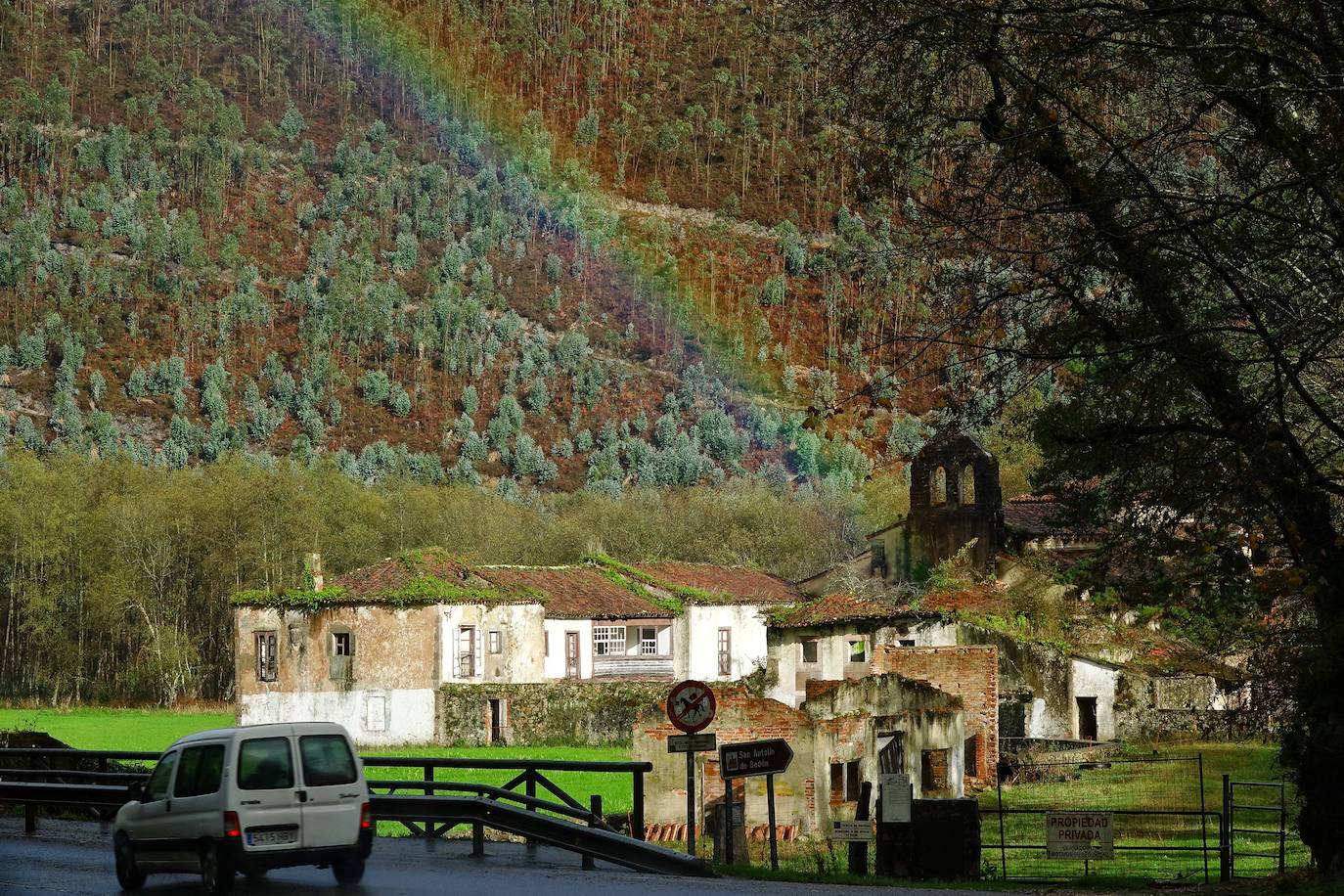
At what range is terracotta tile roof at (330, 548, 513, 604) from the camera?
69250mm

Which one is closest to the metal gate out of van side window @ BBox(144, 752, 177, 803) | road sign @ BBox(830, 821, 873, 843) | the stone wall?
road sign @ BBox(830, 821, 873, 843)

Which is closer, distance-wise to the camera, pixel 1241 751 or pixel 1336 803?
pixel 1336 803

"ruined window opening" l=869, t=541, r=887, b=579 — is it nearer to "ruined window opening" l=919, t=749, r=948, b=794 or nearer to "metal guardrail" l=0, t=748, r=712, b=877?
"ruined window opening" l=919, t=749, r=948, b=794

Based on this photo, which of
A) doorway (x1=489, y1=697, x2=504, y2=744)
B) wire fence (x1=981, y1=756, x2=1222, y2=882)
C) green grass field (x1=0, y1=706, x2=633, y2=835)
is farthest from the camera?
doorway (x1=489, y1=697, x2=504, y2=744)

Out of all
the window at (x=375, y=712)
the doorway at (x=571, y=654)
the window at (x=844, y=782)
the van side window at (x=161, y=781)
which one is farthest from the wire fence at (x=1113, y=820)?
the doorway at (x=571, y=654)

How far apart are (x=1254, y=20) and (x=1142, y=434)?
4605 mm

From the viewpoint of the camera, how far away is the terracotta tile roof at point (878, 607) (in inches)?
2170

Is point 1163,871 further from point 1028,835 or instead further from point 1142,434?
point 1142,434

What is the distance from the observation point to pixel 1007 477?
95312 mm

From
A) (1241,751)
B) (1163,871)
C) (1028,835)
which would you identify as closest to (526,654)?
(1241,751)

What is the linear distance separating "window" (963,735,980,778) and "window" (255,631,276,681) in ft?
119

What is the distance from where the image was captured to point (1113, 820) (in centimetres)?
2998

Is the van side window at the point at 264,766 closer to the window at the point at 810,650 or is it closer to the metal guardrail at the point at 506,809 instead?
the metal guardrail at the point at 506,809

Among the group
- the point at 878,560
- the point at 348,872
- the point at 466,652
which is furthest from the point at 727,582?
the point at 348,872
